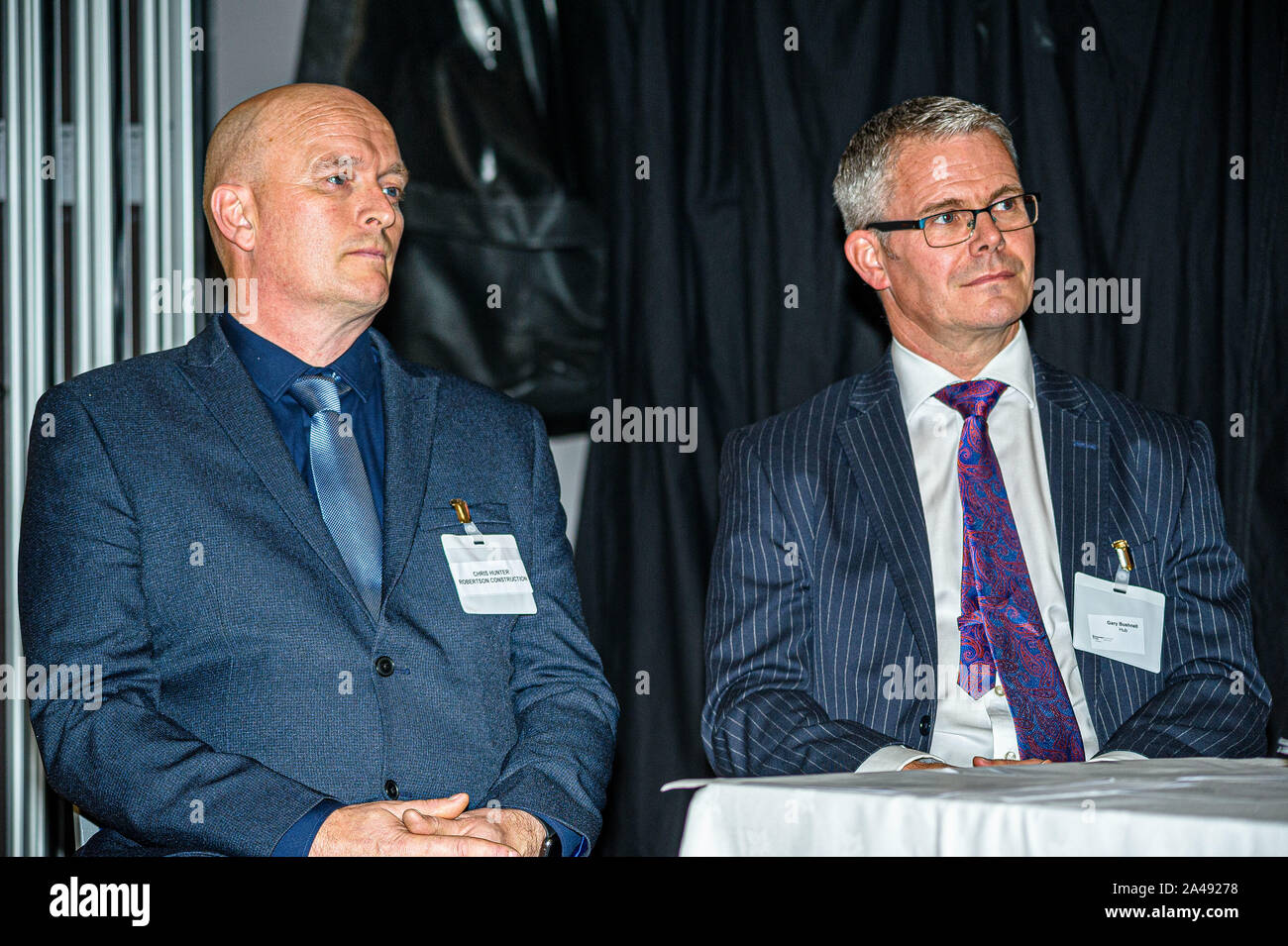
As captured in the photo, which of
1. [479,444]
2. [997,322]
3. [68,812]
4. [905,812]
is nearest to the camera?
[905,812]

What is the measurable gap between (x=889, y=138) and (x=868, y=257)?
0.25 meters

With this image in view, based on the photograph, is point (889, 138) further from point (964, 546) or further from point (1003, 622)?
point (1003, 622)

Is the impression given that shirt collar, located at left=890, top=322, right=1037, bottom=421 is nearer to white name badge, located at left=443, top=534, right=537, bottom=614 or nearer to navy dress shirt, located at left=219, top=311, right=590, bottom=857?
white name badge, located at left=443, top=534, right=537, bottom=614

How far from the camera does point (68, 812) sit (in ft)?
10.5

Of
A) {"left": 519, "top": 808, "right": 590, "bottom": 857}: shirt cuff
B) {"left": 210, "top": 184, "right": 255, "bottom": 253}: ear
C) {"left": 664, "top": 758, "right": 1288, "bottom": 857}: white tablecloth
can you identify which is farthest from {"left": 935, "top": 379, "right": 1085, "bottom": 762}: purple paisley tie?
{"left": 210, "top": 184, "right": 255, "bottom": 253}: ear

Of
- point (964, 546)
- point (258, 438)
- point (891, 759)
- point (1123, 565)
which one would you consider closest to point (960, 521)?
point (964, 546)

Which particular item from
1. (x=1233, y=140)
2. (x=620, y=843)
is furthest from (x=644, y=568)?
(x=1233, y=140)

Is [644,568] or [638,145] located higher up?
[638,145]

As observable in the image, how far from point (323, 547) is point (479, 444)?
1.33ft

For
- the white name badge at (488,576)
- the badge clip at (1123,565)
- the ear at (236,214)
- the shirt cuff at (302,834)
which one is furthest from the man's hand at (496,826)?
the badge clip at (1123,565)

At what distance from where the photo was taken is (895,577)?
7.95 ft

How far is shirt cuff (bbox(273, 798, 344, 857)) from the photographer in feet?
5.97

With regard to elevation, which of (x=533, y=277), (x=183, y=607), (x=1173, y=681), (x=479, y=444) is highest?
(x=533, y=277)

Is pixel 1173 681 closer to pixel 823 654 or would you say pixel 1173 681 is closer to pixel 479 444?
pixel 823 654
